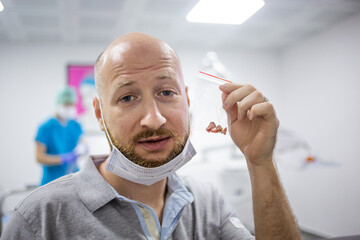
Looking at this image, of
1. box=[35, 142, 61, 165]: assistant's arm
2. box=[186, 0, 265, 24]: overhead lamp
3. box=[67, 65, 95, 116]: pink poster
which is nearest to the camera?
box=[186, 0, 265, 24]: overhead lamp

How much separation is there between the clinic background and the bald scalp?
10 centimetres

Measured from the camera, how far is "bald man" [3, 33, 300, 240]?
74 centimetres

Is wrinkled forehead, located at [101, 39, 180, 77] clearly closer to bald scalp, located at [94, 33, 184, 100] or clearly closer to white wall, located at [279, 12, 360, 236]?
bald scalp, located at [94, 33, 184, 100]

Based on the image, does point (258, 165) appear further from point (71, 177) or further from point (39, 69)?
point (39, 69)

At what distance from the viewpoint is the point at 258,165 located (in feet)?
2.70

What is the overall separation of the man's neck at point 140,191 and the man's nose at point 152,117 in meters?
0.26

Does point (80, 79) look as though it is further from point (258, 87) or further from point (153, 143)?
point (153, 143)

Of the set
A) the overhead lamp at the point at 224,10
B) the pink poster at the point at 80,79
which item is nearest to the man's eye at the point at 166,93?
the overhead lamp at the point at 224,10

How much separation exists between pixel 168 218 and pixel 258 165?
0.33 meters

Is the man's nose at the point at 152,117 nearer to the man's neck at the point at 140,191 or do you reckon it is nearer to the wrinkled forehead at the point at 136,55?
the wrinkled forehead at the point at 136,55

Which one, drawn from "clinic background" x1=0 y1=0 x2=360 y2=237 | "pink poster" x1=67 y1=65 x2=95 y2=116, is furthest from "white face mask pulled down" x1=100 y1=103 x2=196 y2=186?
"pink poster" x1=67 y1=65 x2=95 y2=116

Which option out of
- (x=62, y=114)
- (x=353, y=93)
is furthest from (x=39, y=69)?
(x=353, y=93)

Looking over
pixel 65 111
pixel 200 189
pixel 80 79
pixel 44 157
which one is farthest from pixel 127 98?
pixel 80 79

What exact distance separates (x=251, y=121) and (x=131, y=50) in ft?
1.41
